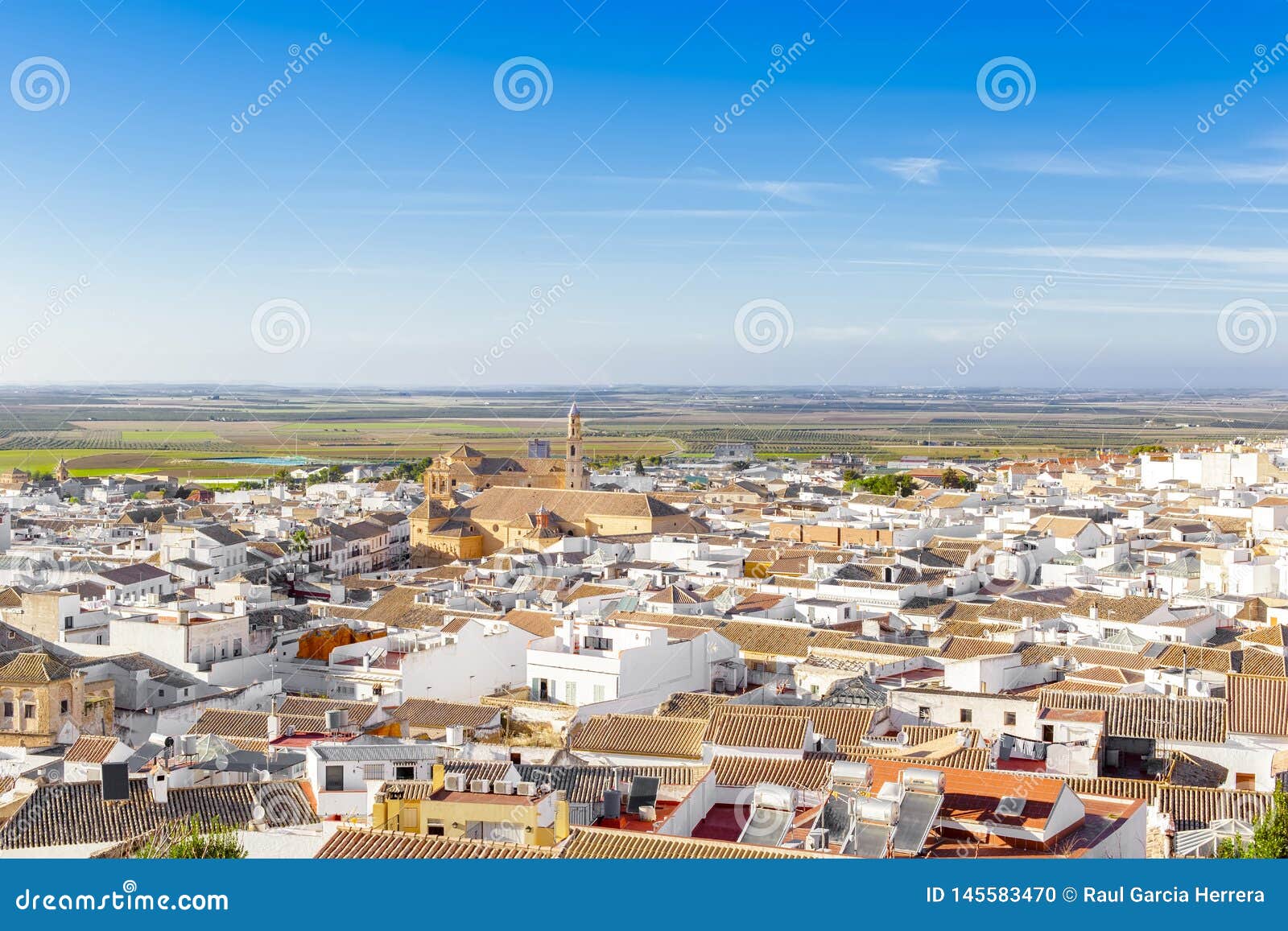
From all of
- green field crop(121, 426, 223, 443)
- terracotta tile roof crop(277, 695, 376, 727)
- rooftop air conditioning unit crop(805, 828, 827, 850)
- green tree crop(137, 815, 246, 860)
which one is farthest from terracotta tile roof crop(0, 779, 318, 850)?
green field crop(121, 426, 223, 443)

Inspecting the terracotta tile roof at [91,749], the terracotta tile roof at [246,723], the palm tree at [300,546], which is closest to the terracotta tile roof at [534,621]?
the terracotta tile roof at [246,723]

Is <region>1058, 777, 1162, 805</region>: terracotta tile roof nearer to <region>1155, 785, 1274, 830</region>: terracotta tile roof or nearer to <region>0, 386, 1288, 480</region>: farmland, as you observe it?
<region>1155, 785, 1274, 830</region>: terracotta tile roof

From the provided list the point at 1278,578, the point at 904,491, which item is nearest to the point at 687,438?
the point at 904,491

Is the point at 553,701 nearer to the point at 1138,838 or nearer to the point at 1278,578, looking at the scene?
the point at 1138,838

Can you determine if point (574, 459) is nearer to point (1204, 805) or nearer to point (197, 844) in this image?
point (1204, 805)

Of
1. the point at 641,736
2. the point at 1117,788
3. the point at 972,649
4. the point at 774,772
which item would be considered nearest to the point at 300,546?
the point at 972,649

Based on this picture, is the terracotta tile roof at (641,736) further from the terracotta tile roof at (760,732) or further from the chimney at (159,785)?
the chimney at (159,785)
